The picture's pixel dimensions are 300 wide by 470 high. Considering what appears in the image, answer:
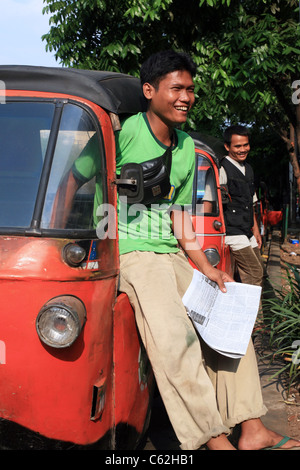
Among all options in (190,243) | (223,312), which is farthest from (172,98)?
(223,312)

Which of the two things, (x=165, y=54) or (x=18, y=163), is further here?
(x=165, y=54)

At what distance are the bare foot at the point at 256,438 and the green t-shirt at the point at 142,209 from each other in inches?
39.7

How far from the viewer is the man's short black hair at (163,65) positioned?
299cm

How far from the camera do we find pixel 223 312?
3.03 meters

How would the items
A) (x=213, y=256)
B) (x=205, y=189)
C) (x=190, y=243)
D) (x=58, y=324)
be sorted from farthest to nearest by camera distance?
(x=205, y=189) < (x=213, y=256) < (x=190, y=243) < (x=58, y=324)

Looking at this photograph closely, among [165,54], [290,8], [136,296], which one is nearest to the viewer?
[136,296]

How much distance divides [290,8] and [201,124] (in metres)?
2.60

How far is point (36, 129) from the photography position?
2.59 m

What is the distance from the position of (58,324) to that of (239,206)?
12.9 ft

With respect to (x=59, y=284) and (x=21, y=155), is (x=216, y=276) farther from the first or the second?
(x=21, y=155)

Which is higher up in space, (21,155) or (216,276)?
(21,155)

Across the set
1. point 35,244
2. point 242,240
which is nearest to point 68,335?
point 35,244
